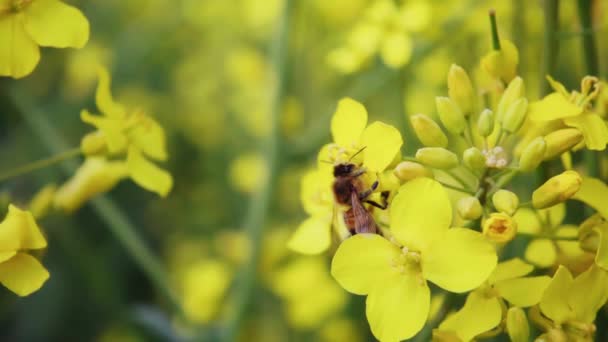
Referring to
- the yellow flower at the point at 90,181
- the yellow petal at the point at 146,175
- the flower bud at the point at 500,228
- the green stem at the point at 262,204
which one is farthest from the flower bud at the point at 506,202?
the green stem at the point at 262,204

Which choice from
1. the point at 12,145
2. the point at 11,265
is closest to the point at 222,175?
the point at 12,145

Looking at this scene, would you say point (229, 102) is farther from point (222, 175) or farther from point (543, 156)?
point (543, 156)

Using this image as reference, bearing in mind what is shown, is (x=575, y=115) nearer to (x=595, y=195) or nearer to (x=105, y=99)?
(x=595, y=195)

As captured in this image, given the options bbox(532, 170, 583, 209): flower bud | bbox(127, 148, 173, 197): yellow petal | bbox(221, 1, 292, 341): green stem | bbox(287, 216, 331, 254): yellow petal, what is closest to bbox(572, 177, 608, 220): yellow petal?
bbox(532, 170, 583, 209): flower bud

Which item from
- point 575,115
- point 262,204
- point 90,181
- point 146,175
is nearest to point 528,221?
point 575,115

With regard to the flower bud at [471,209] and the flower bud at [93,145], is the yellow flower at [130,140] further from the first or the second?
the flower bud at [471,209]

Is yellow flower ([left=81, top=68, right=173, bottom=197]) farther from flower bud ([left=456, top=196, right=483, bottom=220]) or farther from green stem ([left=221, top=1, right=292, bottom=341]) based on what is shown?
green stem ([left=221, top=1, right=292, bottom=341])
